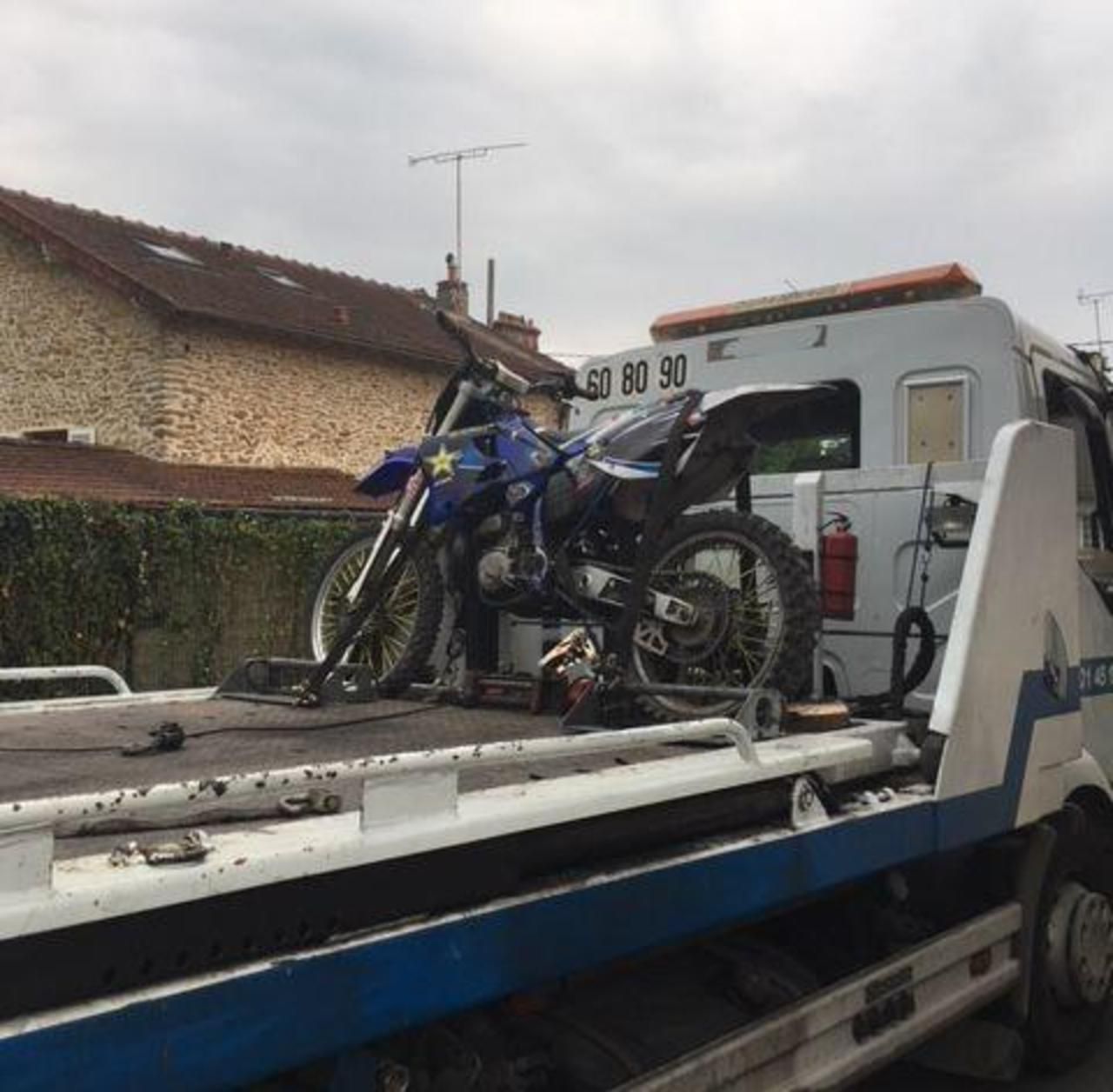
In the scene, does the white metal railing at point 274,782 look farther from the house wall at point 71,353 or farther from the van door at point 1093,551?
the house wall at point 71,353

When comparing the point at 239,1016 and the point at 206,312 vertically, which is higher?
the point at 206,312

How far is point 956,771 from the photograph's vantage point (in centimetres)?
366

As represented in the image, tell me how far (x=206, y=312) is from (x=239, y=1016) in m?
17.6

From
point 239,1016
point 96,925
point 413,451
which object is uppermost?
point 413,451

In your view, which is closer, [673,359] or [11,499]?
[673,359]

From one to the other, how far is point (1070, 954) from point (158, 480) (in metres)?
14.4

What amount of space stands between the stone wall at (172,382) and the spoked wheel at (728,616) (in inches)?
547

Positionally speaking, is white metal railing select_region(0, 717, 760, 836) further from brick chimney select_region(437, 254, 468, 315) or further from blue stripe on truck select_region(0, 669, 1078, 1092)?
brick chimney select_region(437, 254, 468, 315)

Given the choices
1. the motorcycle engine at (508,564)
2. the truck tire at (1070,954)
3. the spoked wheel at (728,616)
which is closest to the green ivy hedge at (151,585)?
the motorcycle engine at (508,564)

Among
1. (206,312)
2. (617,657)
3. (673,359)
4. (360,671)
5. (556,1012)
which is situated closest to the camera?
(556,1012)

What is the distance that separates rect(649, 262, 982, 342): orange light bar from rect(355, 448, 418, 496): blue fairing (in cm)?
161

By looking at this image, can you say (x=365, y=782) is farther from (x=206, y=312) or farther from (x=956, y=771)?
(x=206, y=312)

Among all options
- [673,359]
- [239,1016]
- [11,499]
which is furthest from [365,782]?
[11,499]

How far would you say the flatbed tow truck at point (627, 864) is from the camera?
1.92m
